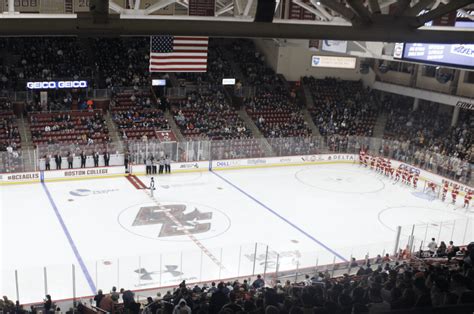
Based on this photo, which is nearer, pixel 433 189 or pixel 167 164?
pixel 433 189

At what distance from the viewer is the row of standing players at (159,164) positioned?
82.6ft

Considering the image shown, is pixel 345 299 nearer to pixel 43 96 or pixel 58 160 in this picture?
pixel 58 160

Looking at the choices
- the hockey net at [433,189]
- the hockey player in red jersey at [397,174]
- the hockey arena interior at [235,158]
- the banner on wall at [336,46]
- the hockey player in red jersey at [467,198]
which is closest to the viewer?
the hockey arena interior at [235,158]

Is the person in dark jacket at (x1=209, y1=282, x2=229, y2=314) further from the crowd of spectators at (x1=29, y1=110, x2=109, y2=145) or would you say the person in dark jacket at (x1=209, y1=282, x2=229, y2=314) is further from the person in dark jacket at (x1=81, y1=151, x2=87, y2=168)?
the crowd of spectators at (x1=29, y1=110, x2=109, y2=145)

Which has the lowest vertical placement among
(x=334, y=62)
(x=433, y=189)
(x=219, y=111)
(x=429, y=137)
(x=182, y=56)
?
(x=433, y=189)

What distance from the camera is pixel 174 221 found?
1916cm

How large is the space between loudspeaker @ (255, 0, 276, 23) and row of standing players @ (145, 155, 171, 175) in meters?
19.4

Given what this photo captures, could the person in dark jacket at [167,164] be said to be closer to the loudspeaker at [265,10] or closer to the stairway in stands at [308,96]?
the stairway in stands at [308,96]

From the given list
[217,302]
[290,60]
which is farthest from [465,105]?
[217,302]

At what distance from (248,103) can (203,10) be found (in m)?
20.4

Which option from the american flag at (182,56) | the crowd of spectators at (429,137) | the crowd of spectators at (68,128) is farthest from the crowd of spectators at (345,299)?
the crowd of spectators at (68,128)

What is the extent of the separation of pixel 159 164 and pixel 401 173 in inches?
461

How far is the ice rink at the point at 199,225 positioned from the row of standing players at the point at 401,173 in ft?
1.73

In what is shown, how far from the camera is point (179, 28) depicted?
19.4 ft
